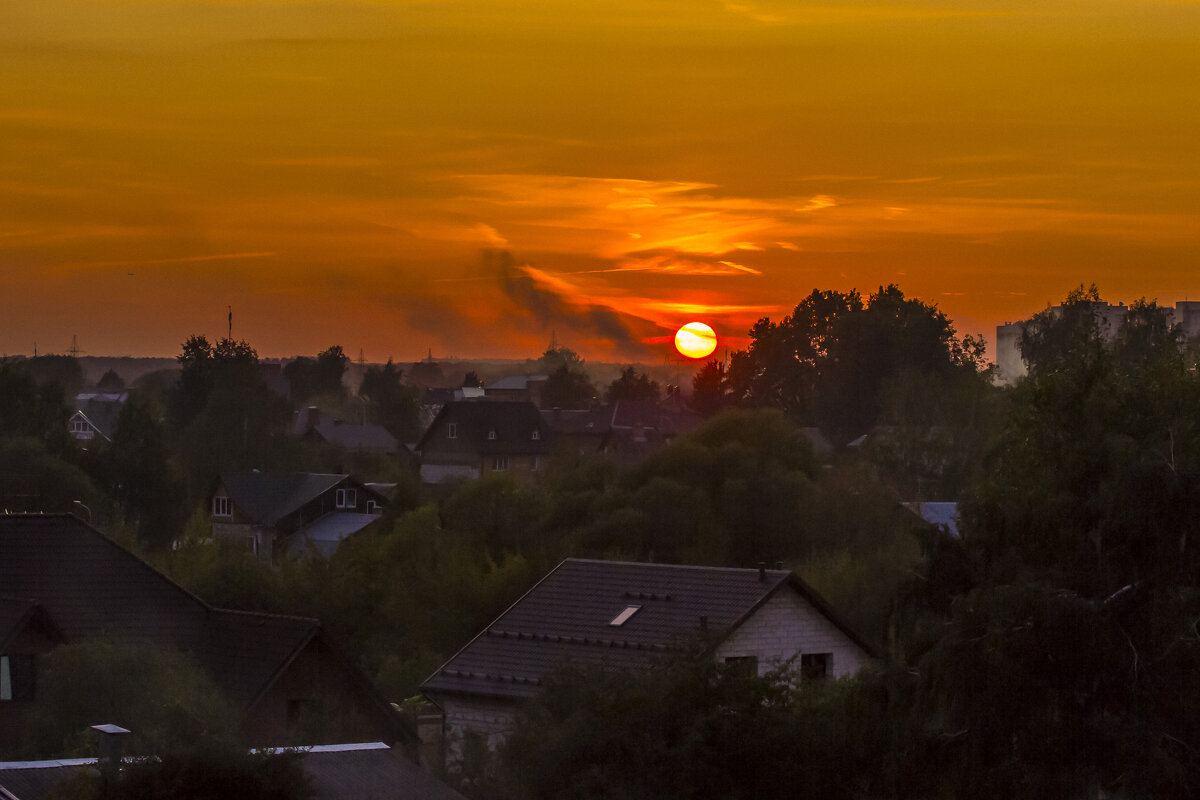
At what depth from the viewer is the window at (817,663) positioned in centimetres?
3053

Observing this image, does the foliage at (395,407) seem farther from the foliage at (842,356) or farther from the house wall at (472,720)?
the house wall at (472,720)

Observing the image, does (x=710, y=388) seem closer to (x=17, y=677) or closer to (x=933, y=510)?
(x=933, y=510)

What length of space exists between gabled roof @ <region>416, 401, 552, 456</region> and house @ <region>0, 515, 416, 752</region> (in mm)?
74135

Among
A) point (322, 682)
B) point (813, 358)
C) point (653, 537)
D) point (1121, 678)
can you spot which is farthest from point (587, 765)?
point (813, 358)

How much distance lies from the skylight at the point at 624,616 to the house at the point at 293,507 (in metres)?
39.2

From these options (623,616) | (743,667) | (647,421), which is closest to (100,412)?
(647,421)

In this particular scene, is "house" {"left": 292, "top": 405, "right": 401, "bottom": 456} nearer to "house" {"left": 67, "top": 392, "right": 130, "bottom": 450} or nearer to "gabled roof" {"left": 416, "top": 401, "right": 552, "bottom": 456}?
"gabled roof" {"left": 416, "top": 401, "right": 552, "bottom": 456}

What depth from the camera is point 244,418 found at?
339 ft

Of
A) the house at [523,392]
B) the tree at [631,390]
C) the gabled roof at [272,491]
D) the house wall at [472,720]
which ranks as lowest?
the house wall at [472,720]

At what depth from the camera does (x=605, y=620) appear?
30781 mm

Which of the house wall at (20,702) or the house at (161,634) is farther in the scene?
the house at (161,634)

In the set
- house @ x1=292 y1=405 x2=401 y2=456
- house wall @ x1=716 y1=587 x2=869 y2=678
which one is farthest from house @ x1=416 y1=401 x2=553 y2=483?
house wall @ x1=716 y1=587 x2=869 y2=678

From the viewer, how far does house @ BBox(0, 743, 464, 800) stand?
1756cm

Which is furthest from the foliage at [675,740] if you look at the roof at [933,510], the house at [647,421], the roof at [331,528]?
the house at [647,421]
